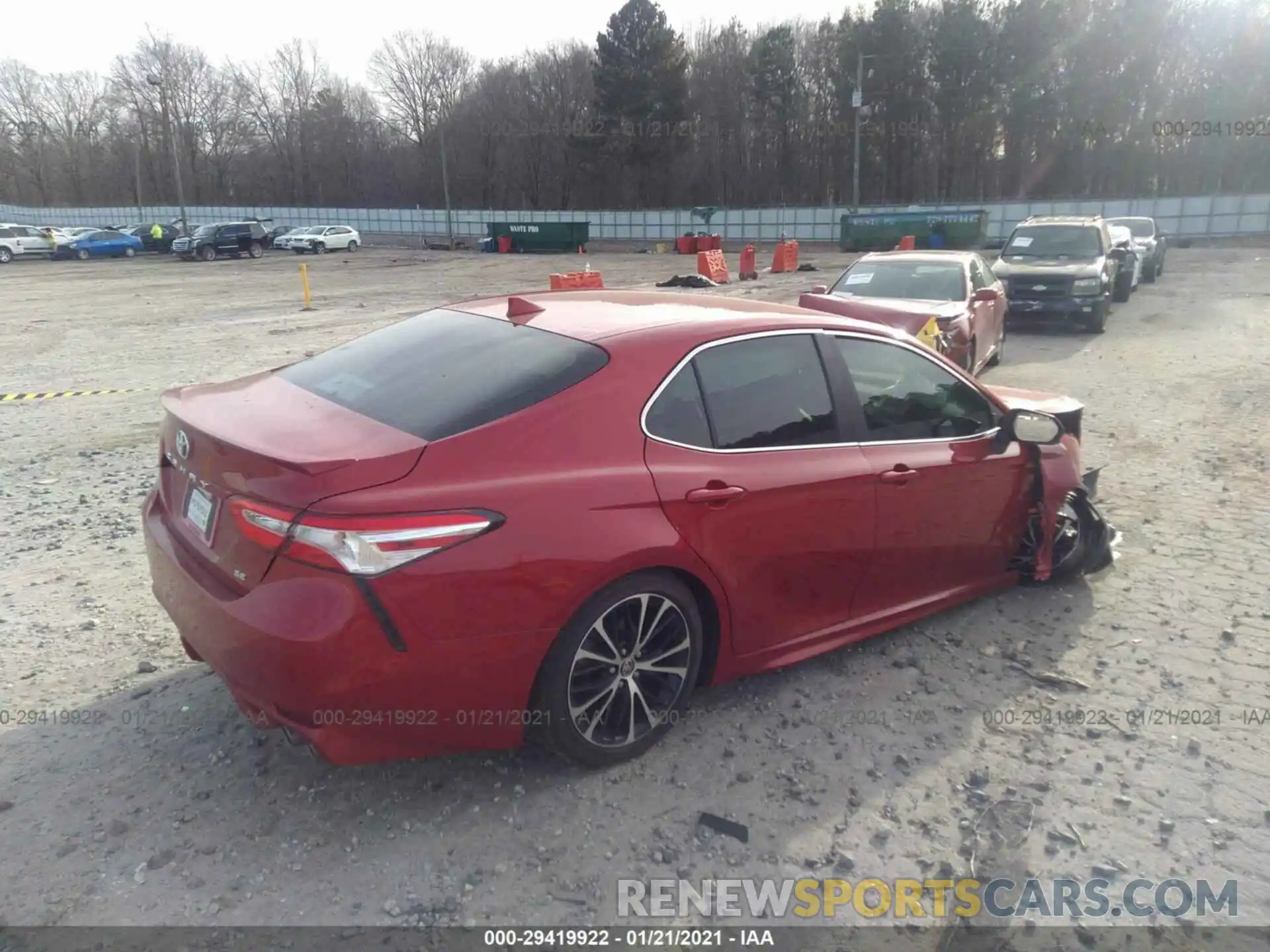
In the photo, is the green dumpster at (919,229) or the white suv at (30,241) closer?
the green dumpster at (919,229)

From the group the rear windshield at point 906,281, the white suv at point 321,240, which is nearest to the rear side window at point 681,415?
the rear windshield at point 906,281

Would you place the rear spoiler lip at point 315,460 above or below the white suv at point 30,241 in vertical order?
below

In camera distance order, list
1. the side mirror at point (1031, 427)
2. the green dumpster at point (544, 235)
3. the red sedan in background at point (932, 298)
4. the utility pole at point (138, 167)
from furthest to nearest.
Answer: the utility pole at point (138, 167) < the green dumpster at point (544, 235) < the red sedan in background at point (932, 298) < the side mirror at point (1031, 427)

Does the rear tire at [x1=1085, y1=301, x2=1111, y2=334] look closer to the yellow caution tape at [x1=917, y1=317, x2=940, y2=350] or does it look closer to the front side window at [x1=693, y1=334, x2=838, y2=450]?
the yellow caution tape at [x1=917, y1=317, x2=940, y2=350]

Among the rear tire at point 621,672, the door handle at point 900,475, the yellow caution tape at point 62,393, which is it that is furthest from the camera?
the yellow caution tape at point 62,393

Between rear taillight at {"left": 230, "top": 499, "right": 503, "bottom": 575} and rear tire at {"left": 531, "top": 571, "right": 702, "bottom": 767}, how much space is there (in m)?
0.53

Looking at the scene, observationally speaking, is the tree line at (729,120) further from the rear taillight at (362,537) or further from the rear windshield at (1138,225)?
the rear taillight at (362,537)

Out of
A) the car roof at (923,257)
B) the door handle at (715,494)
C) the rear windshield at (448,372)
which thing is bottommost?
the door handle at (715,494)

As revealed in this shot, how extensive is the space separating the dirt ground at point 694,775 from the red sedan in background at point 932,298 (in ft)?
12.2

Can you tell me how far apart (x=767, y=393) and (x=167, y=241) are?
173ft

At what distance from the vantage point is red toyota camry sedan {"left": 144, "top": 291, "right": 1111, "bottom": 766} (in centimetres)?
272

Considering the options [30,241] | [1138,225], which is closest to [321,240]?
[30,241]

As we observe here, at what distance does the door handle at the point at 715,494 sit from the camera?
→ 127 inches

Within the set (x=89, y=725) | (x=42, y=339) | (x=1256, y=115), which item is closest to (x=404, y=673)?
(x=89, y=725)
